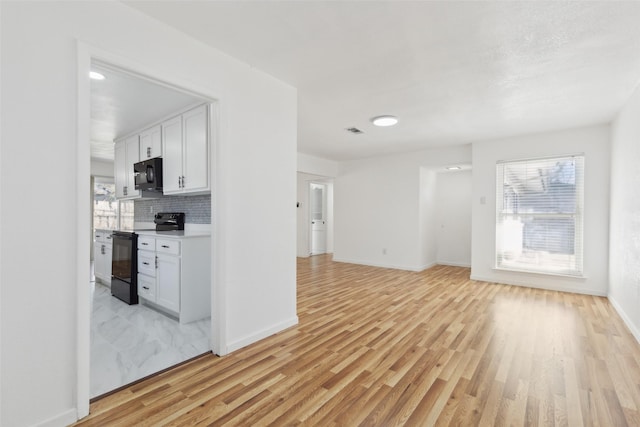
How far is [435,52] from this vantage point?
8.02 feet

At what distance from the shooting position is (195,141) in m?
3.39

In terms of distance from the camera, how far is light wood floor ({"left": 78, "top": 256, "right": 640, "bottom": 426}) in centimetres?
178

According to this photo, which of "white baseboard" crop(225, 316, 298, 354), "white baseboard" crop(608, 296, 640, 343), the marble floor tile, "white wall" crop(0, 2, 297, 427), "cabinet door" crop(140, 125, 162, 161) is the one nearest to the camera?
"white wall" crop(0, 2, 297, 427)

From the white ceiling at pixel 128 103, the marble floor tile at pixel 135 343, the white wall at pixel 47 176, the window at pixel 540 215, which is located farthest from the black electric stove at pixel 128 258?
the window at pixel 540 215

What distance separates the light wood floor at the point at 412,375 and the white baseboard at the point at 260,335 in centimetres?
7

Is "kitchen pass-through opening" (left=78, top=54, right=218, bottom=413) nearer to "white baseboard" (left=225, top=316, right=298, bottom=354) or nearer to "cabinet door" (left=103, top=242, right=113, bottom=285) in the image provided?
"white baseboard" (left=225, top=316, right=298, bottom=354)

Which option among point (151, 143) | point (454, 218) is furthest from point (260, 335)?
point (454, 218)

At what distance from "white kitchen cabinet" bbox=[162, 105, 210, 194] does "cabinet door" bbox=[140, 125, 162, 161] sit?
0.14 m

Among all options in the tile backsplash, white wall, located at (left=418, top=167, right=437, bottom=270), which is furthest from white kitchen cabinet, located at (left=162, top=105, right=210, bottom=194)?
white wall, located at (left=418, top=167, right=437, bottom=270)

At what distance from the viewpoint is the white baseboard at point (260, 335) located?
101 inches

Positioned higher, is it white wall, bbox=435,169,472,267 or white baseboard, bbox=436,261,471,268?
white wall, bbox=435,169,472,267

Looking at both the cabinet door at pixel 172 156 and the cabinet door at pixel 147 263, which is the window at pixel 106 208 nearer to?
the cabinet door at pixel 147 263

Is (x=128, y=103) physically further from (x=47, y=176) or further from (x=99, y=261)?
(x=99, y=261)

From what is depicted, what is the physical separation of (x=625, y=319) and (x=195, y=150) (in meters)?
5.02
